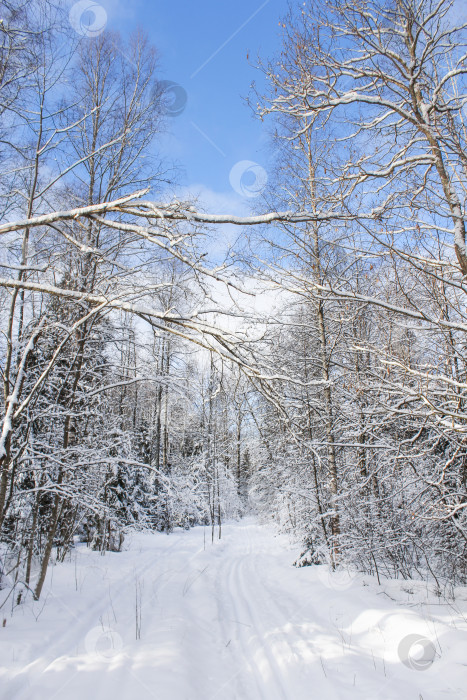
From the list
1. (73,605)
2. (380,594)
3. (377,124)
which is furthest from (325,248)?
(73,605)

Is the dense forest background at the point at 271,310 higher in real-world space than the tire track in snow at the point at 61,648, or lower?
higher

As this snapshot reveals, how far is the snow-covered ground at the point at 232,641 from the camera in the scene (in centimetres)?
310

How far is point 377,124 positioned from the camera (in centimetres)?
411

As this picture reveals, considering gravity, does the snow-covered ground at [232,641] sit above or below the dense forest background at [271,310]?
below

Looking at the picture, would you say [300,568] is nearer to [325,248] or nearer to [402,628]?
[402,628]

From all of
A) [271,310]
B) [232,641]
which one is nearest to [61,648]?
[232,641]

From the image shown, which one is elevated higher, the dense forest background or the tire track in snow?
the dense forest background

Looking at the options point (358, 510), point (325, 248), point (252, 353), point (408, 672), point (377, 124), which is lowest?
point (408, 672)

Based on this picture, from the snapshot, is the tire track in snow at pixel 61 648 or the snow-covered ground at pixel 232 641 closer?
the tire track in snow at pixel 61 648

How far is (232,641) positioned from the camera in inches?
171

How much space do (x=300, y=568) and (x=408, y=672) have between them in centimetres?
523

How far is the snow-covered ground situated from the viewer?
310 cm

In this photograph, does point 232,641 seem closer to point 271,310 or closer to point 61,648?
point 61,648

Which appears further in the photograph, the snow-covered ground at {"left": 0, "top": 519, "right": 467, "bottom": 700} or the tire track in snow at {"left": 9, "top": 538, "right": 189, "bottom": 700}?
the snow-covered ground at {"left": 0, "top": 519, "right": 467, "bottom": 700}
